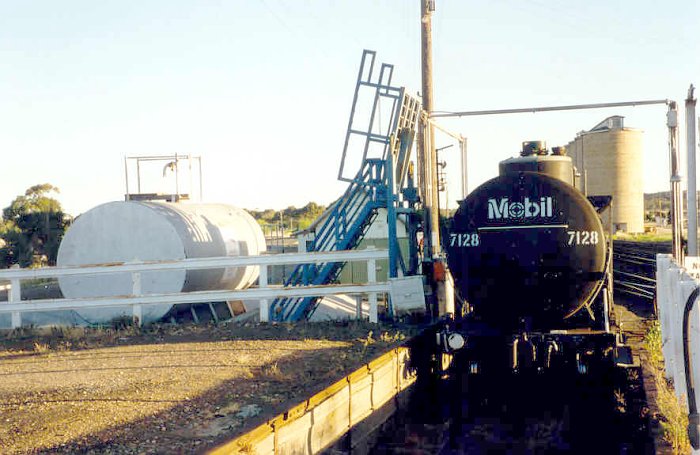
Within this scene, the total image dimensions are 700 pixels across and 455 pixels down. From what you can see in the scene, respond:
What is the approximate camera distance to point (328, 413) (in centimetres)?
698

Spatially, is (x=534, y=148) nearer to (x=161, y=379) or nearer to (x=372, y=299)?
(x=372, y=299)

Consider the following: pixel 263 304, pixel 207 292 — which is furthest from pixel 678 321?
pixel 207 292

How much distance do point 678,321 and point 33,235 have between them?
86.2ft

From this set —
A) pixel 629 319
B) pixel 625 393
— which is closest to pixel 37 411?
pixel 625 393

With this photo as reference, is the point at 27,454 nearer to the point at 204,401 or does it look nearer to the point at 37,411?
the point at 37,411

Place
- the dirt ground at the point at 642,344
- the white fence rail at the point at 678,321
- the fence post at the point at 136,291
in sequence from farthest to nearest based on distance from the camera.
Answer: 1. the fence post at the point at 136,291
2. the dirt ground at the point at 642,344
3. the white fence rail at the point at 678,321

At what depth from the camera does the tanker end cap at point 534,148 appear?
10109 millimetres

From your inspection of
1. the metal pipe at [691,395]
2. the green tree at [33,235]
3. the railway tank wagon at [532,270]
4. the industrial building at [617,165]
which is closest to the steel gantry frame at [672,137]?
the railway tank wagon at [532,270]

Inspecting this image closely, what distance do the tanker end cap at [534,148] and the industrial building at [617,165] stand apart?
3620 centimetres

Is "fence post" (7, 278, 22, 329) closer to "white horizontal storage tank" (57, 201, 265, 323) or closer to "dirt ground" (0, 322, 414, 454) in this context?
"dirt ground" (0, 322, 414, 454)

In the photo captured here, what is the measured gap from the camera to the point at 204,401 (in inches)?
279

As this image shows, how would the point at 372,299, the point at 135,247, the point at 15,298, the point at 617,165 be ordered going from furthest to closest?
1. the point at 617,165
2. the point at 135,247
3. the point at 15,298
4. the point at 372,299

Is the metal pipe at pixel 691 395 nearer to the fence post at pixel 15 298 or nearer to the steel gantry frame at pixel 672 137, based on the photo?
the steel gantry frame at pixel 672 137

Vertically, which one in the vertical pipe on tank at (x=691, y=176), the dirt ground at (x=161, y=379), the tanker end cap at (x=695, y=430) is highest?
the vertical pipe on tank at (x=691, y=176)
